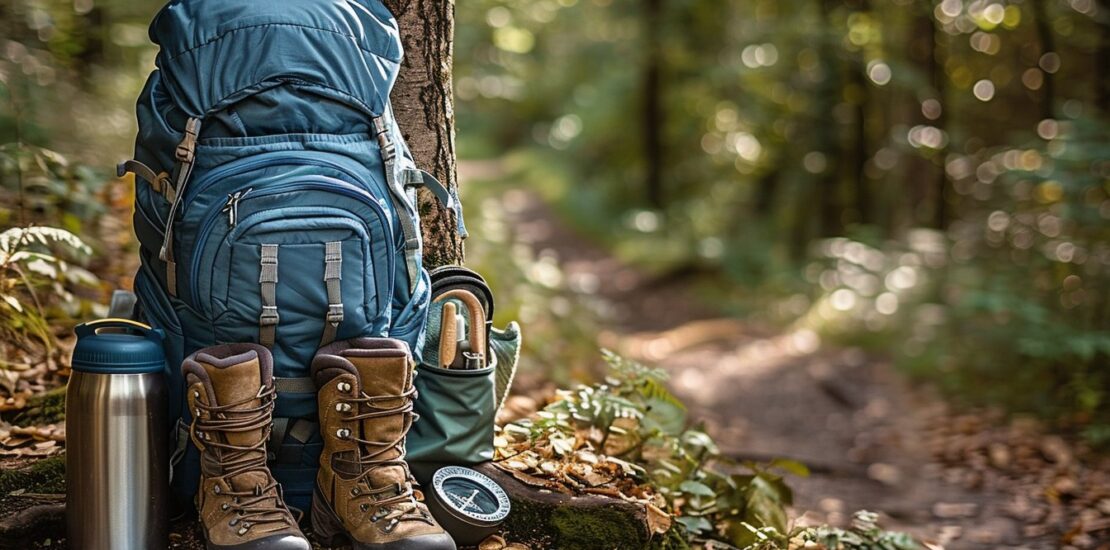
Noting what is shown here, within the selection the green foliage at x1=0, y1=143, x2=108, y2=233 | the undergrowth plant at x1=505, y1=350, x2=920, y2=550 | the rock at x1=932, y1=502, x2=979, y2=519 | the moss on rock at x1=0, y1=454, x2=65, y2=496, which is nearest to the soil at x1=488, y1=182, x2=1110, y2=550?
the rock at x1=932, y1=502, x2=979, y2=519

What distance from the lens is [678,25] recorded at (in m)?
14.8

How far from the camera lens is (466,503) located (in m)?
2.96

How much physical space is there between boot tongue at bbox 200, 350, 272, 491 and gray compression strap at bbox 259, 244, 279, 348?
0.32ft

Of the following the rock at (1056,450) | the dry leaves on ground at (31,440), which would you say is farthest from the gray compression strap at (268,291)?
the rock at (1056,450)

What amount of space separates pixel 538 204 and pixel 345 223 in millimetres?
16985

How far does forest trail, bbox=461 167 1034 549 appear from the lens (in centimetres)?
527

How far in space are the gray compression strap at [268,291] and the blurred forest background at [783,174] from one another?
137 cm

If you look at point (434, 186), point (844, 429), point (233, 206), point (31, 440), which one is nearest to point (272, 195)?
point (233, 206)

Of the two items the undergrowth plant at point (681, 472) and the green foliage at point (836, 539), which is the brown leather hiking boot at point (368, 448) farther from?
the green foliage at point (836, 539)

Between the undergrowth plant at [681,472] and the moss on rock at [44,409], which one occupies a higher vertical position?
the moss on rock at [44,409]

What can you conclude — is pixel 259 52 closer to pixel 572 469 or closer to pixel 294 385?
pixel 294 385

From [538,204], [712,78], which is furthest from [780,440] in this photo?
[538,204]

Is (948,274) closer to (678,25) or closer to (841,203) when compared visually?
(841,203)

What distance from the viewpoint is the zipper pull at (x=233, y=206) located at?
8.75 feet
